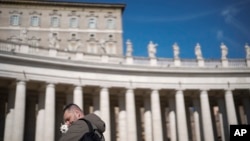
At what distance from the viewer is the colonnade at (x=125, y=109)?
129 ft

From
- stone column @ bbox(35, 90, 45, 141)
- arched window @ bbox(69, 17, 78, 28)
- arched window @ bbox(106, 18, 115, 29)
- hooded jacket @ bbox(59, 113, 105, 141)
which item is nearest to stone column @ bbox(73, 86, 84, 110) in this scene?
stone column @ bbox(35, 90, 45, 141)

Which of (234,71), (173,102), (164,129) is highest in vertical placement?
(234,71)

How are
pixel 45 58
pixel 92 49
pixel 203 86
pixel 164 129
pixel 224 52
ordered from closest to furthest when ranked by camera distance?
pixel 45 58, pixel 203 86, pixel 224 52, pixel 164 129, pixel 92 49

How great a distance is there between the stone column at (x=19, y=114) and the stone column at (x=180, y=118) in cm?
2109

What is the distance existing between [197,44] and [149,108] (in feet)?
42.6

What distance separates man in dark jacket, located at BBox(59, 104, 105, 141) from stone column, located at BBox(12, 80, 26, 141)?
32677mm

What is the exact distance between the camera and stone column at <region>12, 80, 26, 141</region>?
122 feet

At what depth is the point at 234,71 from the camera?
48.8m

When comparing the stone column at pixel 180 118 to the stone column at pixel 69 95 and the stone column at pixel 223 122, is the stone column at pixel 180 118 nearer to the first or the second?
the stone column at pixel 223 122

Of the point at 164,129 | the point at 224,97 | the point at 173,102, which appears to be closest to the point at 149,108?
the point at 173,102

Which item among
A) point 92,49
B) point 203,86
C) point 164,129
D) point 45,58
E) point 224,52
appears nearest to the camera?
point 45,58

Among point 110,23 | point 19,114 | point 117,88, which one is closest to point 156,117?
point 117,88

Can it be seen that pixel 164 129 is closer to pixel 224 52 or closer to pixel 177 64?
pixel 177 64

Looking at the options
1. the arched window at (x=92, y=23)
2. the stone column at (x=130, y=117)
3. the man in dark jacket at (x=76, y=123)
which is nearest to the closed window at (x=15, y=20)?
the arched window at (x=92, y=23)
